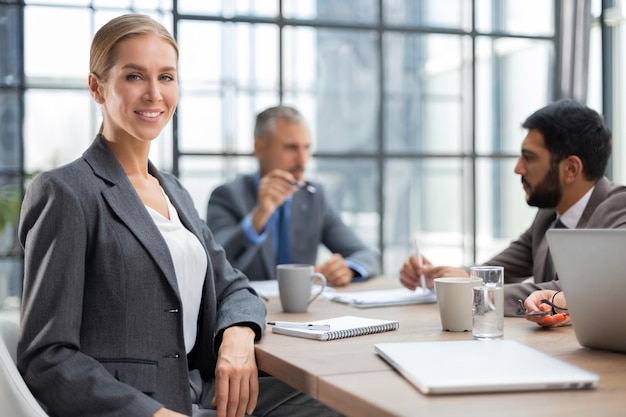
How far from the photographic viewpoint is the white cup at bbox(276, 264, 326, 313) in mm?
2102

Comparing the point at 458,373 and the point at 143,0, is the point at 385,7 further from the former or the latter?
the point at 458,373

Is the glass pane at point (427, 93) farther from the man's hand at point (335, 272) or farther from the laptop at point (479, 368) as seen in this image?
the laptop at point (479, 368)

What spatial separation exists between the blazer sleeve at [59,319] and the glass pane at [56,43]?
2.39 meters

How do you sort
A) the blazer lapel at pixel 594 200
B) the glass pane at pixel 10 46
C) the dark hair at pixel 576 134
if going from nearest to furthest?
the blazer lapel at pixel 594 200 → the dark hair at pixel 576 134 → the glass pane at pixel 10 46

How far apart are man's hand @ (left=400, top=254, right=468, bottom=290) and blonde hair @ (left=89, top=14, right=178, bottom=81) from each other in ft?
3.51

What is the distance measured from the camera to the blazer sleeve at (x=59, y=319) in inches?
56.4

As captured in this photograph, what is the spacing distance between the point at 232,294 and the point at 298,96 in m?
2.36

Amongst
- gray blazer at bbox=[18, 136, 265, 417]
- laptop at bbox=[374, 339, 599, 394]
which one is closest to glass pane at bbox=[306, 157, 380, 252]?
gray blazer at bbox=[18, 136, 265, 417]

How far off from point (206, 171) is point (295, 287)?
201cm

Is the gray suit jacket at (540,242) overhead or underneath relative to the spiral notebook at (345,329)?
overhead

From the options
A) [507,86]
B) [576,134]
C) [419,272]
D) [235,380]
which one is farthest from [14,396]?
[507,86]

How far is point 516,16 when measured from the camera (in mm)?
4543

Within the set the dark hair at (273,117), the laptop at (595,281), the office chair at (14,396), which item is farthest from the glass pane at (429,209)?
A: the office chair at (14,396)

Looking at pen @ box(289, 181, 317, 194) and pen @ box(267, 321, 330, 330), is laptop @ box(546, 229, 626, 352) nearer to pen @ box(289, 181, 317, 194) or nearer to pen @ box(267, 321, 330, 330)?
pen @ box(267, 321, 330, 330)
